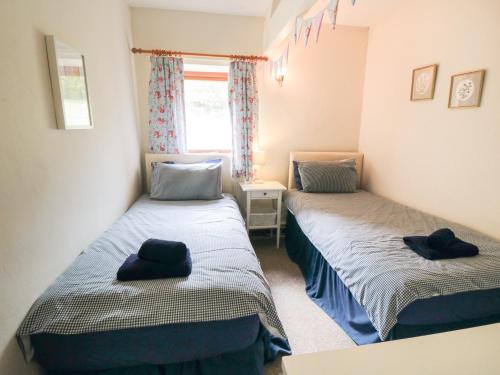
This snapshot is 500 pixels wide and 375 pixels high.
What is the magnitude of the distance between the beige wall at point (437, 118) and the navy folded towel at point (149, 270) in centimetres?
208

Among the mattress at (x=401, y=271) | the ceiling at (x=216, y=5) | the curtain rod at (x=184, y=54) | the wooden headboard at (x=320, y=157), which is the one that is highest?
the ceiling at (x=216, y=5)

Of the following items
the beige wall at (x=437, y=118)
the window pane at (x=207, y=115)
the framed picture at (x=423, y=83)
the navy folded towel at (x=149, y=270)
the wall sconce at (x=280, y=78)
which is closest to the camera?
the navy folded towel at (x=149, y=270)

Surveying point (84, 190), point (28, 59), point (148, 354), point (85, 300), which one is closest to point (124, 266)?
point (85, 300)

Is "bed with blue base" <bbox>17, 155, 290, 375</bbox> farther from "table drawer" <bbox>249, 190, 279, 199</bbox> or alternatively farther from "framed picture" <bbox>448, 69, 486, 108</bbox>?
"framed picture" <bbox>448, 69, 486, 108</bbox>

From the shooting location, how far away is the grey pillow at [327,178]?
293cm

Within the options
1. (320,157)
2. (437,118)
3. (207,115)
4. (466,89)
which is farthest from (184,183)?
(466,89)

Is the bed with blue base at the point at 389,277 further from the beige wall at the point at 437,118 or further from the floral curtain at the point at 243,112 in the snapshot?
the floral curtain at the point at 243,112

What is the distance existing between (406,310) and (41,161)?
1886 mm

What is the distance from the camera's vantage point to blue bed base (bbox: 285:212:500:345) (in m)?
1.35

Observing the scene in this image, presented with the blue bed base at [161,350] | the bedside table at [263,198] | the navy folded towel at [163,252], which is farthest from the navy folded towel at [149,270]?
the bedside table at [263,198]

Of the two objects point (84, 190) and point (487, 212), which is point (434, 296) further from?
point (84, 190)

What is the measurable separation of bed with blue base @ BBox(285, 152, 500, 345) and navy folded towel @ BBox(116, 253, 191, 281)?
998mm

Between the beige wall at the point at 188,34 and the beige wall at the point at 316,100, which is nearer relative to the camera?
the beige wall at the point at 188,34

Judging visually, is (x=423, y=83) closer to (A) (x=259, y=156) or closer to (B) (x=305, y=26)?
(B) (x=305, y=26)
